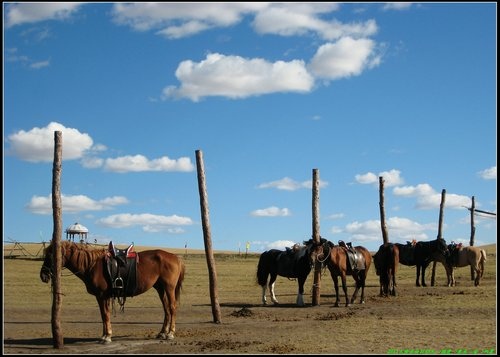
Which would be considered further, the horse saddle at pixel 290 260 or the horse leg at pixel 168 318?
the horse saddle at pixel 290 260

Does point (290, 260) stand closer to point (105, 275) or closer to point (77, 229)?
point (105, 275)

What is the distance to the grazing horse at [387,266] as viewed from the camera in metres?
27.3

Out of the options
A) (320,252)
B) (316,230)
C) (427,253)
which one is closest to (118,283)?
(320,252)

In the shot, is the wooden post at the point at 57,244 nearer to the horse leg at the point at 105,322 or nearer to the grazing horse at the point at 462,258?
the horse leg at the point at 105,322

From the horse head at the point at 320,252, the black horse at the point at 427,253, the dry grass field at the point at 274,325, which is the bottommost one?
the dry grass field at the point at 274,325

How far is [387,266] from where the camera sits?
90.0ft

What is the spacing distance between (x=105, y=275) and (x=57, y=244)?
53.4 inches

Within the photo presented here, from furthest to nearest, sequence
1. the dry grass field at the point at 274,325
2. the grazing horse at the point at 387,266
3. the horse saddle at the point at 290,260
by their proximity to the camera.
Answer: the grazing horse at the point at 387,266, the horse saddle at the point at 290,260, the dry grass field at the point at 274,325

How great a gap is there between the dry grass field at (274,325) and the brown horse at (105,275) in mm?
617

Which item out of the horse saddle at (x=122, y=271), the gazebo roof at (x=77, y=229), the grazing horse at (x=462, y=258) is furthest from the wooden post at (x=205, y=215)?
the gazebo roof at (x=77, y=229)

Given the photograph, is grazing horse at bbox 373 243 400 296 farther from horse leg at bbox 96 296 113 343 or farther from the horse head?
horse leg at bbox 96 296 113 343

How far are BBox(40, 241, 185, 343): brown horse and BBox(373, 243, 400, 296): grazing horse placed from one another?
12974mm

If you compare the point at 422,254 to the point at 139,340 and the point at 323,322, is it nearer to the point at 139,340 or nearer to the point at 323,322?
the point at 323,322

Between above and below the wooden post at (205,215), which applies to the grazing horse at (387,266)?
below
